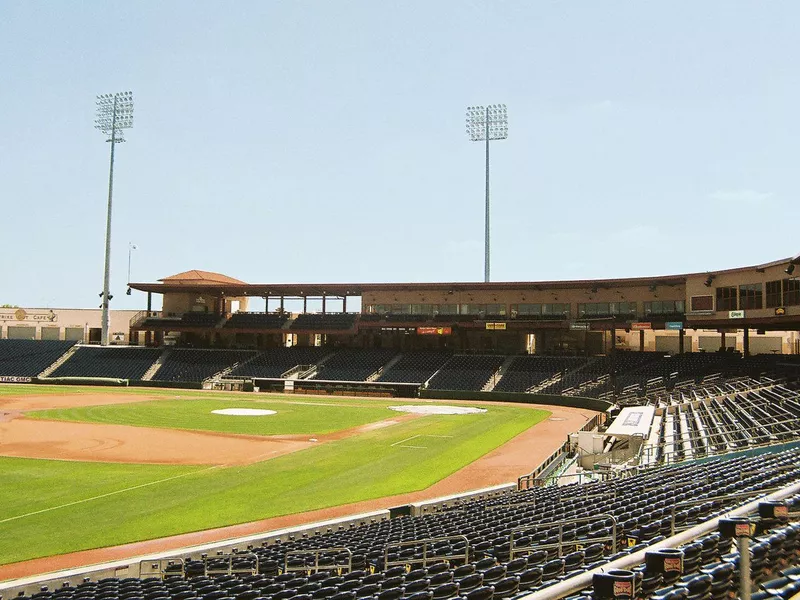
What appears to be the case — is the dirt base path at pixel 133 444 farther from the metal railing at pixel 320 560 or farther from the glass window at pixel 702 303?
the glass window at pixel 702 303

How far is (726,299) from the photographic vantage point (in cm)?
5094

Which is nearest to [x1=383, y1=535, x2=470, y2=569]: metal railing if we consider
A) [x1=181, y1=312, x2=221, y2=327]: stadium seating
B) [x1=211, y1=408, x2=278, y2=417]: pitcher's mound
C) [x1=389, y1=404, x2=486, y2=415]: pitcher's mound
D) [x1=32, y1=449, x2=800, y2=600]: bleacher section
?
[x1=32, y1=449, x2=800, y2=600]: bleacher section

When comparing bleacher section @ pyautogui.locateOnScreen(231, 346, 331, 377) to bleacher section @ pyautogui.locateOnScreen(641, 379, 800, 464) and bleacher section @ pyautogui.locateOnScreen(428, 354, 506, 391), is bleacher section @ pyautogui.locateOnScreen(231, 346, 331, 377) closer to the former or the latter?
bleacher section @ pyautogui.locateOnScreen(428, 354, 506, 391)

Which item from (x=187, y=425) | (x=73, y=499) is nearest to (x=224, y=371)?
(x=187, y=425)

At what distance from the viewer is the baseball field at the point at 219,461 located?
73.4ft

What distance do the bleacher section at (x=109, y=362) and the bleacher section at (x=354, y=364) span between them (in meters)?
22.5

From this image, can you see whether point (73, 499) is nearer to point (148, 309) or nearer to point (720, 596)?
point (720, 596)

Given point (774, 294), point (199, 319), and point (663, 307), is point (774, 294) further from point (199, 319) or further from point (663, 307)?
point (199, 319)

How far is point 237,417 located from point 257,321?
36034 millimetres

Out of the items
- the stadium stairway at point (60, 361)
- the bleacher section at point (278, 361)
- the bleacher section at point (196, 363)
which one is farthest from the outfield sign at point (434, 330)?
the stadium stairway at point (60, 361)

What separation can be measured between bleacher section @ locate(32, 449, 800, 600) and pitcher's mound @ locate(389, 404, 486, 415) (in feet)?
110

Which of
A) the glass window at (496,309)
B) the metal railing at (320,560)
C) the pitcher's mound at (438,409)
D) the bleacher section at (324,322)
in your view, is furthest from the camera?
the bleacher section at (324,322)

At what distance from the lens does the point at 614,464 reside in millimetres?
28297

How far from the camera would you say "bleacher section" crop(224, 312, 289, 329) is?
83.9 metres
